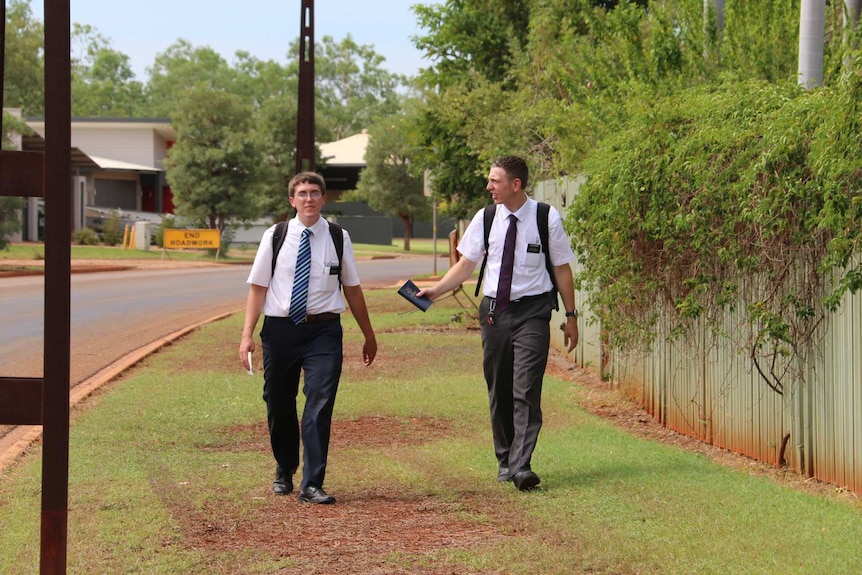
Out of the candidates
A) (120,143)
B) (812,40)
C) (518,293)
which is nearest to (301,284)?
(518,293)

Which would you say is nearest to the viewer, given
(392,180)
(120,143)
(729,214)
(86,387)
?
(729,214)

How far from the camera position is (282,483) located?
22.4 ft

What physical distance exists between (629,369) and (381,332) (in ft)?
23.4

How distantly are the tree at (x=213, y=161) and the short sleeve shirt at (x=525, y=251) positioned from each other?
39.7 metres

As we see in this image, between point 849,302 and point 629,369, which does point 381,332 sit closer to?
point 629,369

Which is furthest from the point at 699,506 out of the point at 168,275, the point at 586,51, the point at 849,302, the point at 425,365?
the point at 168,275

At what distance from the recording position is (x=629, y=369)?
10.6 m

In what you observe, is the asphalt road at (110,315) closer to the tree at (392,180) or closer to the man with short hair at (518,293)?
the man with short hair at (518,293)

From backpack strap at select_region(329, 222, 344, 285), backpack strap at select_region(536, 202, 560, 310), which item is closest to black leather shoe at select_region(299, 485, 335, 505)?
backpack strap at select_region(329, 222, 344, 285)

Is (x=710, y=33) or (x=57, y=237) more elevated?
(x=710, y=33)

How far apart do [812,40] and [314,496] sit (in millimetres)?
5548

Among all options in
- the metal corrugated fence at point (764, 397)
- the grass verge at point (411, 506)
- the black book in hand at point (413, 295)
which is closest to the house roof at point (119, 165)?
the grass verge at point (411, 506)

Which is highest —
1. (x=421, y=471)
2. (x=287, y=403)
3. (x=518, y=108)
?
(x=518, y=108)

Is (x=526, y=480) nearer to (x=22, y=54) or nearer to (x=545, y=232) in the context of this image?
(x=545, y=232)
